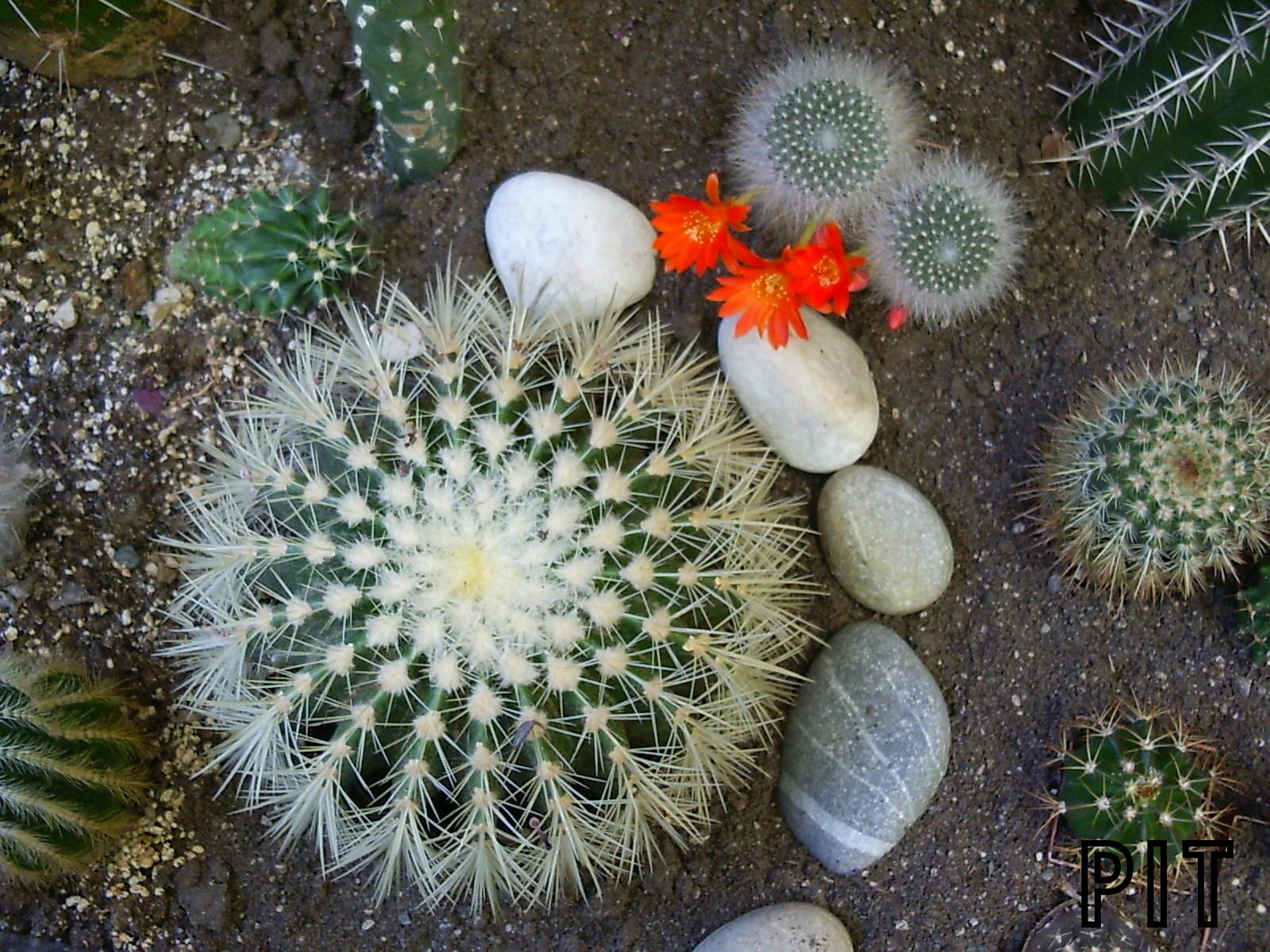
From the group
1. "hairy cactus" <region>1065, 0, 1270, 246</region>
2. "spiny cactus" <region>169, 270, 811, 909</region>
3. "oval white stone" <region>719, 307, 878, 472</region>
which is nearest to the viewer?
"spiny cactus" <region>169, 270, 811, 909</region>

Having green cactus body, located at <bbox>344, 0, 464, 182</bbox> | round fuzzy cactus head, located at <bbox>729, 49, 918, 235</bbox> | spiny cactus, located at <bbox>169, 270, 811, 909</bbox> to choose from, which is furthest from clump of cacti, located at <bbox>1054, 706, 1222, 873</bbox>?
green cactus body, located at <bbox>344, 0, 464, 182</bbox>

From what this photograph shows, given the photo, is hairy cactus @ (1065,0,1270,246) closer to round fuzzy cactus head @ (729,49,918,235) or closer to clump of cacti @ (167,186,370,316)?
round fuzzy cactus head @ (729,49,918,235)

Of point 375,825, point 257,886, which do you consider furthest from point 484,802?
point 257,886

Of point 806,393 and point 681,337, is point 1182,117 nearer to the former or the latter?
point 806,393

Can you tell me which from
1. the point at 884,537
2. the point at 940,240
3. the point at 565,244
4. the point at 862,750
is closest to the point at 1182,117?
the point at 940,240

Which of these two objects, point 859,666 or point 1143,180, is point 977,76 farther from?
point 859,666

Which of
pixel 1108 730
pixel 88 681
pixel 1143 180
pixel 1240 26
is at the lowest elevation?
pixel 1108 730

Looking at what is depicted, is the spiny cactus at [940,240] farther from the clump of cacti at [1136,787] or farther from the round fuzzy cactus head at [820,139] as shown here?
the clump of cacti at [1136,787]
